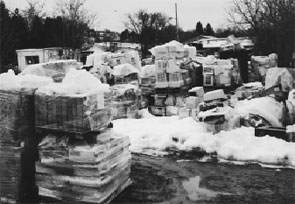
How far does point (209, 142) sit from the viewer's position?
7.59 metres

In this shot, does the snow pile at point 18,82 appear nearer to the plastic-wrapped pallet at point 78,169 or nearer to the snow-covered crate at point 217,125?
the plastic-wrapped pallet at point 78,169

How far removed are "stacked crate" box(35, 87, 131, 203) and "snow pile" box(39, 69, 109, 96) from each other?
0.21ft

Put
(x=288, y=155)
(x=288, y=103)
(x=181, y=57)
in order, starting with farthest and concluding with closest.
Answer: (x=181, y=57)
(x=288, y=103)
(x=288, y=155)

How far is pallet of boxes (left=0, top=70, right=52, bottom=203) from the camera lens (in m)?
5.32

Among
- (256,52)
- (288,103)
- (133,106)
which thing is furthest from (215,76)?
(256,52)

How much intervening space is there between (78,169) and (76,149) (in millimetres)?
262

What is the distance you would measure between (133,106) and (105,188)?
5.69 m

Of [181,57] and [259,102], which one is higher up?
[181,57]

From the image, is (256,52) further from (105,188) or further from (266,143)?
(105,188)

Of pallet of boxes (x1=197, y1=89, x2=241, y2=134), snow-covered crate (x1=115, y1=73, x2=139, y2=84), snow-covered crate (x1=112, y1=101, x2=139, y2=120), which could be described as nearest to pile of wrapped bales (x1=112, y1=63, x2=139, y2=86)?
snow-covered crate (x1=115, y1=73, x2=139, y2=84)

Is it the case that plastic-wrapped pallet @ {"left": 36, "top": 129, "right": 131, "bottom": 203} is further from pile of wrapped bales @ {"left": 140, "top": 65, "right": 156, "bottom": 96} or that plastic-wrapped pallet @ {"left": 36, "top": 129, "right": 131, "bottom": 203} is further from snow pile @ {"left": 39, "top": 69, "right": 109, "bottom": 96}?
pile of wrapped bales @ {"left": 140, "top": 65, "right": 156, "bottom": 96}

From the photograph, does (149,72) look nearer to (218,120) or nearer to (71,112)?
(218,120)

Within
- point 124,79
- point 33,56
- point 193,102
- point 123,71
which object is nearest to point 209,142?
point 193,102

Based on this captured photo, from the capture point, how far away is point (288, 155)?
680 cm
